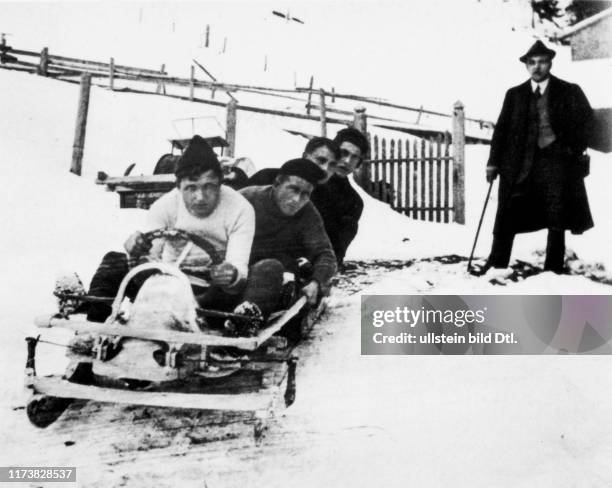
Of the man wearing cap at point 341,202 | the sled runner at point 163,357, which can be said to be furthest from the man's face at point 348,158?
the sled runner at point 163,357

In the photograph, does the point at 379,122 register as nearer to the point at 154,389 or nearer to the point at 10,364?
the point at 154,389

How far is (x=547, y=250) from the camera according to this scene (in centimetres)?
217

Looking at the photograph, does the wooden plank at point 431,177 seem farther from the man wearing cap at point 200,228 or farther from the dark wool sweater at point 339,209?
the man wearing cap at point 200,228

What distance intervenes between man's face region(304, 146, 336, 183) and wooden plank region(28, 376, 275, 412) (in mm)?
911

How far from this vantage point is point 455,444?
1954 millimetres

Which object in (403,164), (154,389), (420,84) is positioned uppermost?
(420,84)

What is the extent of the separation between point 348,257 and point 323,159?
1.27 feet

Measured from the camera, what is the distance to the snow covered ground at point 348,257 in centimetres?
189

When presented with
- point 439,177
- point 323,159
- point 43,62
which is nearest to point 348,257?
point 323,159

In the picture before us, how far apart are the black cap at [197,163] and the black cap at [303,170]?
238 mm

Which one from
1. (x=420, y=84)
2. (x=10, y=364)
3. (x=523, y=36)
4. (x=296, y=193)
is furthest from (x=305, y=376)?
(x=523, y=36)

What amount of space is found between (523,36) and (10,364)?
223cm

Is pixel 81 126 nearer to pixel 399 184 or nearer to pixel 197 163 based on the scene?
pixel 197 163

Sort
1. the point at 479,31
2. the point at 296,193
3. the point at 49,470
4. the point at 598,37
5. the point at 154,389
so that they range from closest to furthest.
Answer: the point at 154,389 → the point at 49,470 → the point at 296,193 → the point at 598,37 → the point at 479,31
